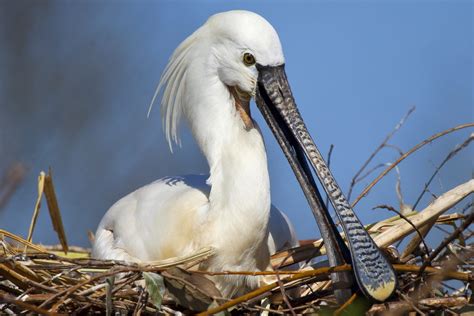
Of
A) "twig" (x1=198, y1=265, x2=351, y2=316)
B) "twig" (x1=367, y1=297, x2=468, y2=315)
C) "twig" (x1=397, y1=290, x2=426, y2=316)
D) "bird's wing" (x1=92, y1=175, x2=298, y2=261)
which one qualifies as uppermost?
"bird's wing" (x1=92, y1=175, x2=298, y2=261)

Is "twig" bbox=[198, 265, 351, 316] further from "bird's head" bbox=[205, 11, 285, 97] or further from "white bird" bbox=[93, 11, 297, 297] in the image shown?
"bird's head" bbox=[205, 11, 285, 97]

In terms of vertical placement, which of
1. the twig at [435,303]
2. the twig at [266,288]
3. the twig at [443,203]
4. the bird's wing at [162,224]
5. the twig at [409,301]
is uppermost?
the bird's wing at [162,224]

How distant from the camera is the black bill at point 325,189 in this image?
17.4 ft

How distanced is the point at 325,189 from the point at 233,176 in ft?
1.56

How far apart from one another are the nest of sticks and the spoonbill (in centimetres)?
14

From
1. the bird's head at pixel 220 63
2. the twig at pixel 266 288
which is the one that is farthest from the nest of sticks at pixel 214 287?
the bird's head at pixel 220 63

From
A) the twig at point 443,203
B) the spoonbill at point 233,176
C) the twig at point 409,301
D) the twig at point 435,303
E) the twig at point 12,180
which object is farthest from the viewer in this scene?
the spoonbill at point 233,176

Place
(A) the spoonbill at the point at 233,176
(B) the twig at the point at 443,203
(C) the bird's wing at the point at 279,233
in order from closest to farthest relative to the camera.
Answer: (B) the twig at the point at 443,203 → (A) the spoonbill at the point at 233,176 → (C) the bird's wing at the point at 279,233

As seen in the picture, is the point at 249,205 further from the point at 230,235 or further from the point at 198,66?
the point at 198,66

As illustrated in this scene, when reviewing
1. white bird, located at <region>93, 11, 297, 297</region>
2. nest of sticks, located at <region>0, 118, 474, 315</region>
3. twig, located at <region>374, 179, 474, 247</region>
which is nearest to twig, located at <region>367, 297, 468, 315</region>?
nest of sticks, located at <region>0, 118, 474, 315</region>

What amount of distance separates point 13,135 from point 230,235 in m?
3.38

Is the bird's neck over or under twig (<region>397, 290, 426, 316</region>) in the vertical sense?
over

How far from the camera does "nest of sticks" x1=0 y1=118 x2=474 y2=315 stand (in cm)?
514

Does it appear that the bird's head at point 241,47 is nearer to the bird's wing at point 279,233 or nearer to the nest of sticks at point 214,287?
the bird's wing at point 279,233
